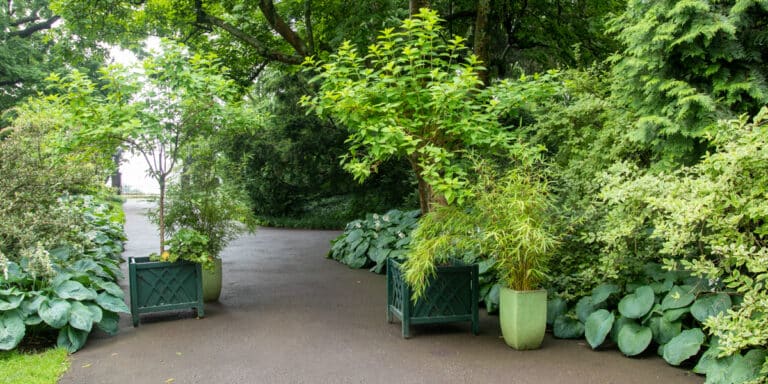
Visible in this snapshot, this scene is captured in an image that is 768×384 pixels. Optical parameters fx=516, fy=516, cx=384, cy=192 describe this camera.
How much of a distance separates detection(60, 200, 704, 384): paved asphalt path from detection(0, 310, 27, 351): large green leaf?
1.59 ft

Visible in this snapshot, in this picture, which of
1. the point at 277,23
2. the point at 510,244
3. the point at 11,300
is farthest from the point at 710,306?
the point at 277,23

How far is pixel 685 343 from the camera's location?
13.1ft

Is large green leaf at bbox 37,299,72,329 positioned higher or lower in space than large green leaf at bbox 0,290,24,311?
lower

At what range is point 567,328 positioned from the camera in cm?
495

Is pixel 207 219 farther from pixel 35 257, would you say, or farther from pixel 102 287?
pixel 35 257

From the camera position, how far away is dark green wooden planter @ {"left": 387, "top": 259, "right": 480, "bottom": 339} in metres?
5.01

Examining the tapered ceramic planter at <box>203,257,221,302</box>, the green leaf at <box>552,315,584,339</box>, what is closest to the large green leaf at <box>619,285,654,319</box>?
the green leaf at <box>552,315,584,339</box>

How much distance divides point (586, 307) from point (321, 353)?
8.29 ft

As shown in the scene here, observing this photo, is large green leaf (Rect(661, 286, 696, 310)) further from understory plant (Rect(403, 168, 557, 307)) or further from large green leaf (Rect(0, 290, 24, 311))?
large green leaf (Rect(0, 290, 24, 311))

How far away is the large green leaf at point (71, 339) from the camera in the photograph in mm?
4613

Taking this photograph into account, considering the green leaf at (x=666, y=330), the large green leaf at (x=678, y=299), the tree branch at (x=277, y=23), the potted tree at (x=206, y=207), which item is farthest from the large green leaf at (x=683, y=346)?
the tree branch at (x=277, y=23)

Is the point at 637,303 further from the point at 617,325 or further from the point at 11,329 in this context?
the point at 11,329

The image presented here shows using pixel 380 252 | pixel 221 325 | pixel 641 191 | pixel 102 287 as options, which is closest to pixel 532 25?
pixel 380 252

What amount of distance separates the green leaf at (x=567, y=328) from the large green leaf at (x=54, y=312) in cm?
454
